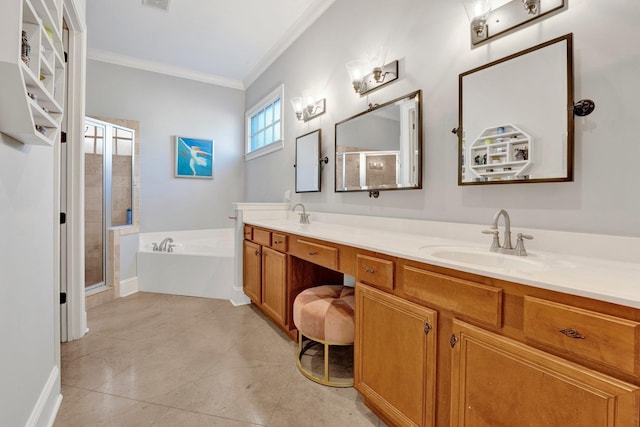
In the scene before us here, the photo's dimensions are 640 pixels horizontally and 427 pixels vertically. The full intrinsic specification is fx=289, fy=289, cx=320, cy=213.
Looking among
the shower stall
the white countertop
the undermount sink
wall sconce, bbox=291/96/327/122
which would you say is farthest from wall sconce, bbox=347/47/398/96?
the shower stall

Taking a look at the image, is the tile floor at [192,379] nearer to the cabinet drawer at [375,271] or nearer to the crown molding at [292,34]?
the cabinet drawer at [375,271]

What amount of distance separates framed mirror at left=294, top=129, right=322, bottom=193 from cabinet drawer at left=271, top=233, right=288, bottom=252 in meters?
0.68

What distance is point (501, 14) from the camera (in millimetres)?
1333

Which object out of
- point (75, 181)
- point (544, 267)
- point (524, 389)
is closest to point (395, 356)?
point (524, 389)

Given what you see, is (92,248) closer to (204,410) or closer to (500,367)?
(204,410)

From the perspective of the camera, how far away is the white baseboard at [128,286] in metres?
3.16

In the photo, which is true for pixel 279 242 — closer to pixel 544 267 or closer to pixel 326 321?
pixel 326 321

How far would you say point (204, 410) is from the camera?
4.78 feet

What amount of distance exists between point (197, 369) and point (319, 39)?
283 cm

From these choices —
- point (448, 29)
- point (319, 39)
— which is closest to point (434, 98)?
point (448, 29)

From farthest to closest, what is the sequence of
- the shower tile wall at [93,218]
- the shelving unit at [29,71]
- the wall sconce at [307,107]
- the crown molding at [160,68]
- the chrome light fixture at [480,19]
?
the crown molding at [160,68], the shower tile wall at [93,218], the wall sconce at [307,107], the chrome light fixture at [480,19], the shelving unit at [29,71]

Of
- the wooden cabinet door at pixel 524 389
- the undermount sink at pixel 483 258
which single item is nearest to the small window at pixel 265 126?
the undermount sink at pixel 483 258

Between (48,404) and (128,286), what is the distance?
2065 millimetres

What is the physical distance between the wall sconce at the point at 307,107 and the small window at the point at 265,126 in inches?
19.9
